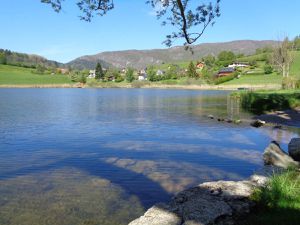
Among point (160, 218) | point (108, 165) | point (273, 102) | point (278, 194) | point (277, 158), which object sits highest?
point (278, 194)

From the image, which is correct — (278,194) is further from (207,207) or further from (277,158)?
(277,158)

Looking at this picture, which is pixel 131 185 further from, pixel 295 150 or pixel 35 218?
pixel 295 150

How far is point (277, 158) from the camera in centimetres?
1823

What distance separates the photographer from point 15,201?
1452 centimetres

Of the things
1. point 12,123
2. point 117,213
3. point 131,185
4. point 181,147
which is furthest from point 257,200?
point 12,123

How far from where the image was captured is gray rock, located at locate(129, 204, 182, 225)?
990cm

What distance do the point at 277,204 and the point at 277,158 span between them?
828cm

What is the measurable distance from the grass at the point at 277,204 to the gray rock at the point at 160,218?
172 centimetres

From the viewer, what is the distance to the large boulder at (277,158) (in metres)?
17.4

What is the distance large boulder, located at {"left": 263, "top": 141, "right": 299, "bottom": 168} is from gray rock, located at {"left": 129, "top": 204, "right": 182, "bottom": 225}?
8.27 metres

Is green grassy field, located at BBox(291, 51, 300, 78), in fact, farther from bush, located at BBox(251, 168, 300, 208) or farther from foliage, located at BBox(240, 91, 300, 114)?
bush, located at BBox(251, 168, 300, 208)

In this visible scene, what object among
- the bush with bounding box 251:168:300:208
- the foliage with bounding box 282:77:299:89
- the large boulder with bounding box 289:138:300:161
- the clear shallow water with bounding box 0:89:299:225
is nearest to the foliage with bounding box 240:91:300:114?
the clear shallow water with bounding box 0:89:299:225

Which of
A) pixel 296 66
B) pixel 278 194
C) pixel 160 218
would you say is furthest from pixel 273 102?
pixel 296 66

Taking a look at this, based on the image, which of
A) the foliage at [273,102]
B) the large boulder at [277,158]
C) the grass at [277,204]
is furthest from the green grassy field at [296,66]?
the grass at [277,204]
